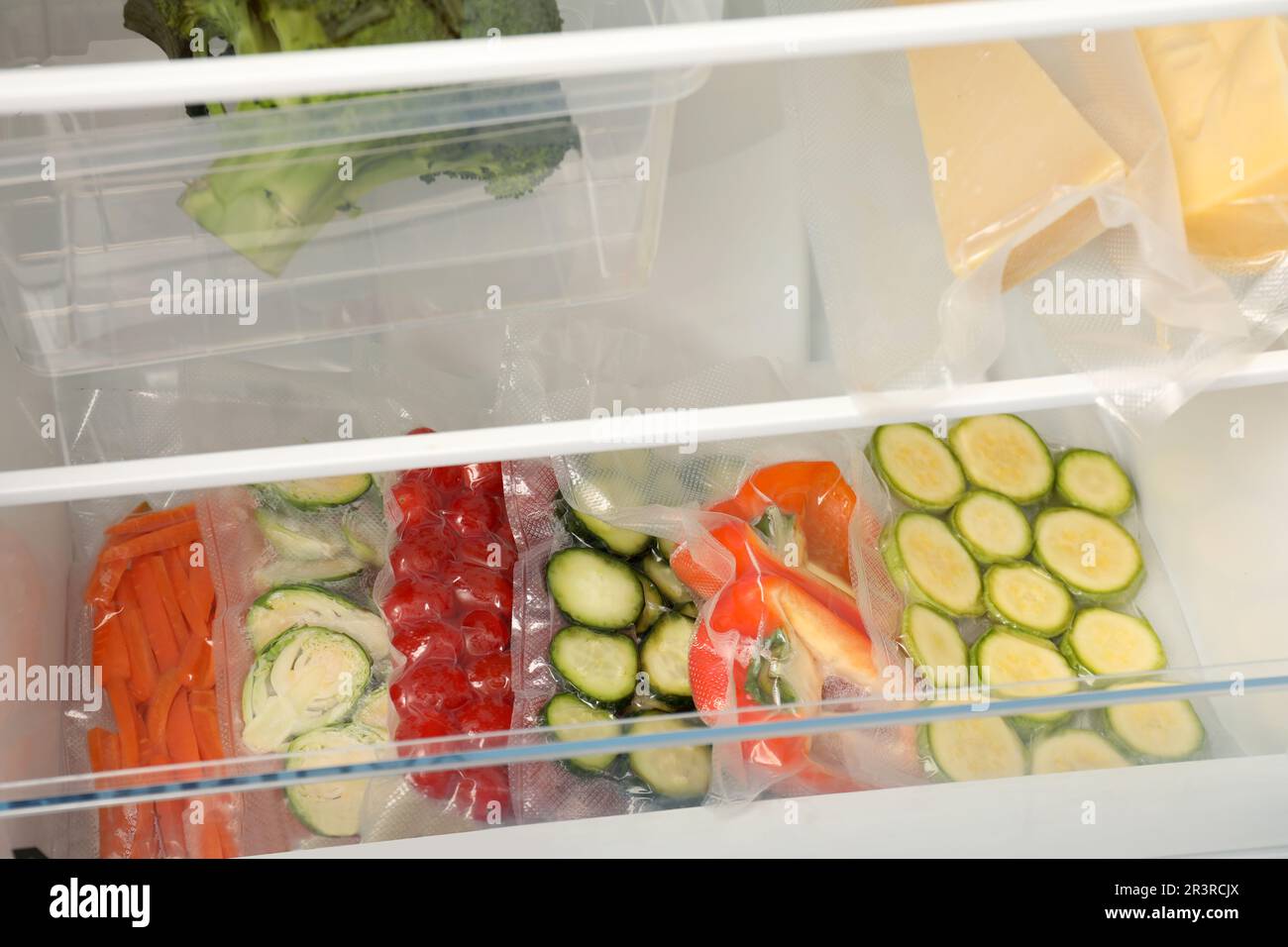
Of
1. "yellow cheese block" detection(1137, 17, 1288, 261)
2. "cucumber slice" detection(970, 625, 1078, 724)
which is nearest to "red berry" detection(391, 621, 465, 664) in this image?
"cucumber slice" detection(970, 625, 1078, 724)

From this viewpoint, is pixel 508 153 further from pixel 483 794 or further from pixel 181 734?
pixel 181 734

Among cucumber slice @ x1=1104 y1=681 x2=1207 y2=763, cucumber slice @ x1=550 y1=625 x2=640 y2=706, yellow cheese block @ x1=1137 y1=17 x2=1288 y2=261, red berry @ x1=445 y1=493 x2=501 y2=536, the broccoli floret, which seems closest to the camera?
the broccoli floret

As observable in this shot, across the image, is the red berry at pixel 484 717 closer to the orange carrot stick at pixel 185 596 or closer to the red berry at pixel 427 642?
the red berry at pixel 427 642

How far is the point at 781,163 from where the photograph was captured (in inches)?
51.1

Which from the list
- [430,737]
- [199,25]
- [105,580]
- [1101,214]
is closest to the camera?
[199,25]

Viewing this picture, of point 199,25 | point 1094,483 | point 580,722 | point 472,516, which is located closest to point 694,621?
point 580,722

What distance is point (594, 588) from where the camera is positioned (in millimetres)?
1183

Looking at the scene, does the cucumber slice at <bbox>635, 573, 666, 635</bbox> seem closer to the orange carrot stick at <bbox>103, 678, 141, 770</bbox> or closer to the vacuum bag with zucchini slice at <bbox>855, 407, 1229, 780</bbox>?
the vacuum bag with zucchini slice at <bbox>855, 407, 1229, 780</bbox>

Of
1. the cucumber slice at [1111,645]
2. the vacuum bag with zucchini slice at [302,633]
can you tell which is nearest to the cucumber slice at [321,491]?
the vacuum bag with zucchini slice at [302,633]

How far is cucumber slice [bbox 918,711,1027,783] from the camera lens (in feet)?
3.52

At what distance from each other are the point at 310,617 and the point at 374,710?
4.6 inches

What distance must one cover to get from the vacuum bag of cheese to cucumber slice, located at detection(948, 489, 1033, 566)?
0.98 ft

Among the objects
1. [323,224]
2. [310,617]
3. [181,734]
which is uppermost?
[323,224]

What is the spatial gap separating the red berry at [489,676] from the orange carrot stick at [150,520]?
1.21 feet
